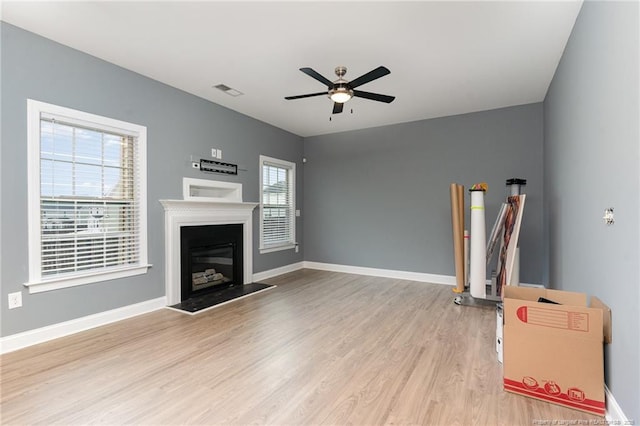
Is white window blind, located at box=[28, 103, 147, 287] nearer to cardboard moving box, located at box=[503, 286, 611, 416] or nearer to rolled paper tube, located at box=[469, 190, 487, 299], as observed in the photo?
cardboard moving box, located at box=[503, 286, 611, 416]

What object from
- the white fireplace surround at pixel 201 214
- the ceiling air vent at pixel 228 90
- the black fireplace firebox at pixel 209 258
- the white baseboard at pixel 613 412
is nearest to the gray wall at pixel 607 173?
the white baseboard at pixel 613 412

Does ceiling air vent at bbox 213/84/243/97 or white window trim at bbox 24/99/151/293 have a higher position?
ceiling air vent at bbox 213/84/243/97

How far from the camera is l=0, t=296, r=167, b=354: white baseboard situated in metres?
2.62

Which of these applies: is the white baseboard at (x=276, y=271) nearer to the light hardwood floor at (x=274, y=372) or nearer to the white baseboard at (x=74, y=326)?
the light hardwood floor at (x=274, y=372)

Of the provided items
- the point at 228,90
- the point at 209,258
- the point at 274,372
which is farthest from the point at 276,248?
the point at 274,372

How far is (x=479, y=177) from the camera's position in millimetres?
4875

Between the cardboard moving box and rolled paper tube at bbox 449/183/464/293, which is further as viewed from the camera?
rolled paper tube at bbox 449/183/464/293

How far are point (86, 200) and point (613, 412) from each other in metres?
4.48

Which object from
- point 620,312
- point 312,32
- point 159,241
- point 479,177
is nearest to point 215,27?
point 312,32

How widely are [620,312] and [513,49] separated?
2.56 m

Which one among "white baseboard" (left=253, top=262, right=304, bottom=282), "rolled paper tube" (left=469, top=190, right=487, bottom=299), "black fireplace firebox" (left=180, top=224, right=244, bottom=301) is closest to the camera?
"rolled paper tube" (left=469, top=190, right=487, bottom=299)

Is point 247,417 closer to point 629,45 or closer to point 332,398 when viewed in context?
point 332,398

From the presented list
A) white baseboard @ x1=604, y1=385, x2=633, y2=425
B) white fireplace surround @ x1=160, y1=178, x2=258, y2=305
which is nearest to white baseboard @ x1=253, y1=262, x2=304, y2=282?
white fireplace surround @ x1=160, y1=178, x2=258, y2=305

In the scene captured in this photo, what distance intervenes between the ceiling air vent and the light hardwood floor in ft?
9.37
